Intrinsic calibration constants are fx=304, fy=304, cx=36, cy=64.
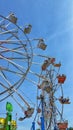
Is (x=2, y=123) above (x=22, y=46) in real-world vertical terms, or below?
below

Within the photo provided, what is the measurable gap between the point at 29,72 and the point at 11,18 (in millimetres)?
4080

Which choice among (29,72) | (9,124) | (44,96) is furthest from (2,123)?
(44,96)

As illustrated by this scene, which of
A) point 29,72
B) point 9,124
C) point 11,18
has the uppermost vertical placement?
point 11,18

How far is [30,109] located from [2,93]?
2.06 metres

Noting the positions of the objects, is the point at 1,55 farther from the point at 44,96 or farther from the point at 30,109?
the point at 44,96

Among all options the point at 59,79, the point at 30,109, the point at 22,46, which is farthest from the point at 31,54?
the point at 59,79

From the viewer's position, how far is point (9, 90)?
64.4 feet

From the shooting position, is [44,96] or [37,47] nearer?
[37,47]

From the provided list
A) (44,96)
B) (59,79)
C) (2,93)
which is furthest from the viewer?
(44,96)

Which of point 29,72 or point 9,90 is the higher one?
point 29,72

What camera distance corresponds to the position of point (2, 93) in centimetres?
1906

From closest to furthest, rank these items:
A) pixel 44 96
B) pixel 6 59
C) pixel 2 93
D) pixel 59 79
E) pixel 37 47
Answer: pixel 2 93, pixel 6 59, pixel 37 47, pixel 59 79, pixel 44 96

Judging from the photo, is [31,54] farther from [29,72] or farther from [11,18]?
[11,18]

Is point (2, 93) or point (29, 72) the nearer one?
point (2, 93)
